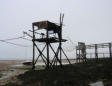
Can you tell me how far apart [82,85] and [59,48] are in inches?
463

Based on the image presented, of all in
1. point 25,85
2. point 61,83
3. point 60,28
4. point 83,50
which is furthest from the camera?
point 83,50

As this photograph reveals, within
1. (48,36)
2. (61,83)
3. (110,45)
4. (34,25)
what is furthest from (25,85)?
(110,45)

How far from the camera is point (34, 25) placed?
917 inches

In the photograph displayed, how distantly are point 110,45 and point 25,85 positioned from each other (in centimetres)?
2023

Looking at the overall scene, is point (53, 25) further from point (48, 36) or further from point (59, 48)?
point (59, 48)

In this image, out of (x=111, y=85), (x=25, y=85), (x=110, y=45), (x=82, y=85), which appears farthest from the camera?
(x=110, y=45)

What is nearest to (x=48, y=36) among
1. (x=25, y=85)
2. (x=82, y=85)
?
(x=25, y=85)

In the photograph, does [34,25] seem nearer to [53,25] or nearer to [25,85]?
[53,25]

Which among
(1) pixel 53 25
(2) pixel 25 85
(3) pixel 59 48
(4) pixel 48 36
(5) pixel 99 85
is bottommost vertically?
(2) pixel 25 85

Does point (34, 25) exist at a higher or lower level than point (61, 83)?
higher

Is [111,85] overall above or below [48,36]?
below

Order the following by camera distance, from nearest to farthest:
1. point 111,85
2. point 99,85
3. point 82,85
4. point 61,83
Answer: point 99,85
point 111,85
point 82,85
point 61,83

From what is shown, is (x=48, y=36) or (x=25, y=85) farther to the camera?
(x=48, y=36)

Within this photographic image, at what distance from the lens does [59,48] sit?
2362cm
